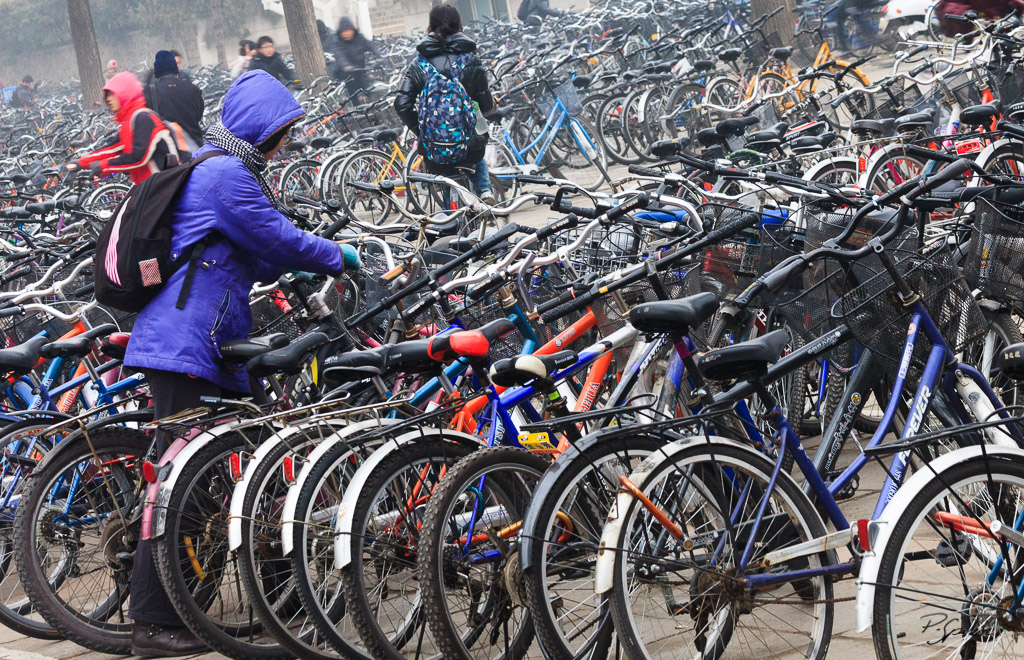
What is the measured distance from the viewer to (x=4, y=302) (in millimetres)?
6379

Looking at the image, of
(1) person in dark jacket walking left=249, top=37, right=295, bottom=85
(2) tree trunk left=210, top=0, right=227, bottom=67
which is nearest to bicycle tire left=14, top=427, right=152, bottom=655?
(1) person in dark jacket walking left=249, top=37, right=295, bottom=85

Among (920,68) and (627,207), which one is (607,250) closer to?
(627,207)

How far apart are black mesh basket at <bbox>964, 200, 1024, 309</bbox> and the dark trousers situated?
2.66m

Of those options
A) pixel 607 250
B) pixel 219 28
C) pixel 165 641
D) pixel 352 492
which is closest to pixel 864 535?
pixel 352 492

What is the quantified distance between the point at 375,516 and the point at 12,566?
2.02m

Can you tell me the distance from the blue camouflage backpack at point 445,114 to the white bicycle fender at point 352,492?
6353 millimetres

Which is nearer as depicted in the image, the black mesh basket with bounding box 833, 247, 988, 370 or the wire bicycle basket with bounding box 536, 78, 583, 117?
the black mesh basket with bounding box 833, 247, 988, 370

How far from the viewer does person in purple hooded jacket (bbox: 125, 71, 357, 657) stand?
154 inches

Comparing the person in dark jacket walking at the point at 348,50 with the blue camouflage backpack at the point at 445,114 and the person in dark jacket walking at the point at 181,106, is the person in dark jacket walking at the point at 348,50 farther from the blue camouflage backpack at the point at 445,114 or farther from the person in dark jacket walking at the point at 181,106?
the blue camouflage backpack at the point at 445,114

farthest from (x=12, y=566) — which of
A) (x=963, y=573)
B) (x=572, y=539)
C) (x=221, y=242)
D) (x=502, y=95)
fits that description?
(x=502, y=95)

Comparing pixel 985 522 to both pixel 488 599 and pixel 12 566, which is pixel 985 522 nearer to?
pixel 488 599

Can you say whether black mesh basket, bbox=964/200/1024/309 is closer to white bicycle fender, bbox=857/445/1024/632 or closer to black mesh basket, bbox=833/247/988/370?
Answer: black mesh basket, bbox=833/247/988/370

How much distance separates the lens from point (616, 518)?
2.83m

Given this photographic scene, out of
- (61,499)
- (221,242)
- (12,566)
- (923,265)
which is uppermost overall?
(221,242)
